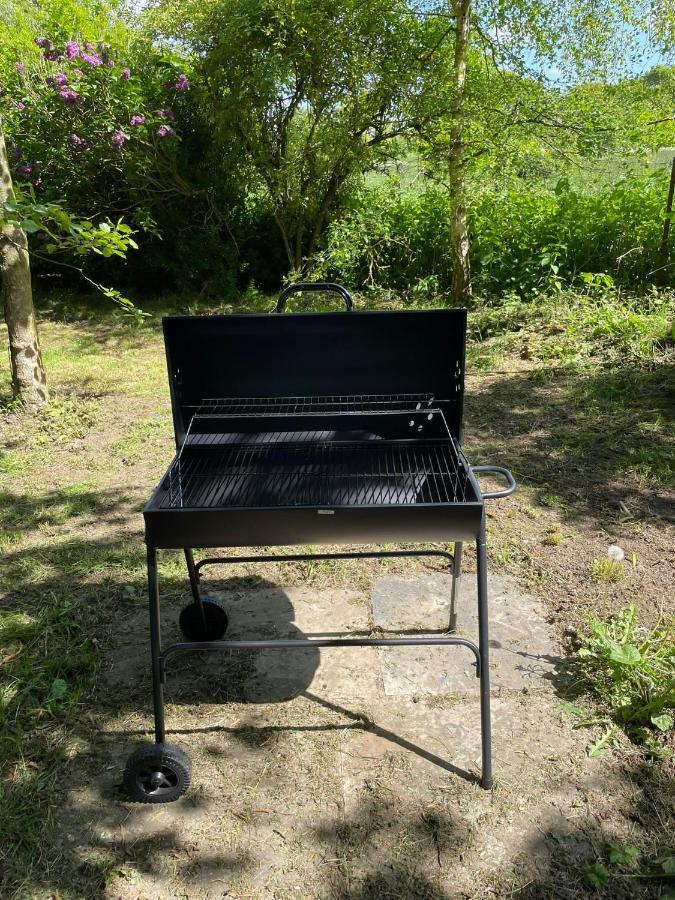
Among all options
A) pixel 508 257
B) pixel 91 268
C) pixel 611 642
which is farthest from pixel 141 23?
pixel 611 642

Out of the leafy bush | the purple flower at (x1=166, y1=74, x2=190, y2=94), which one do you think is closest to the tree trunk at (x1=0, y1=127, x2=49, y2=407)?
the purple flower at (x1=166, y1=74, x2=190, y2=94)

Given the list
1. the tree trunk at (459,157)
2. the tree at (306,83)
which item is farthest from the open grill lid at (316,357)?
the tree at (306,83)

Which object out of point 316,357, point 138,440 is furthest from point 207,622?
point 138,440

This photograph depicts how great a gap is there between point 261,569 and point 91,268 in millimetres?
7539

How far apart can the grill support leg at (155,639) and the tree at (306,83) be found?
21.3ft

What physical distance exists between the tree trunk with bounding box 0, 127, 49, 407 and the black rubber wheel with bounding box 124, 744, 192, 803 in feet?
12.4

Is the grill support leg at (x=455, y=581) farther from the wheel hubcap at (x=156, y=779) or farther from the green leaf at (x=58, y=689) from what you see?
the green leaf at (x=58, y=689)

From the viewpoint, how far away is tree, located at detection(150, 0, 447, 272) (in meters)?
6.66

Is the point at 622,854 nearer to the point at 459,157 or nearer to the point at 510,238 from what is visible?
the point at 459,157

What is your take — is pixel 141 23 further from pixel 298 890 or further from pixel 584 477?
pixel 298 890

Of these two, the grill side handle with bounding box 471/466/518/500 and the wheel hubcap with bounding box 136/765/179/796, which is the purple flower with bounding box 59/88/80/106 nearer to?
the grill side handle with bounding box 471/466/518/500

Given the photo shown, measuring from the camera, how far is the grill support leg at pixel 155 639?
1.81 metres

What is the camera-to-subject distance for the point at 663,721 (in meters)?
2.11

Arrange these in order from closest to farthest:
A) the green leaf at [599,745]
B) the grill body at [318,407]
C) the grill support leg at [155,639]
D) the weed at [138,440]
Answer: the grill support leg at [155,639]
the green leaf at [599,745]
the grill body at [318,407]
the weed at [138,440]
